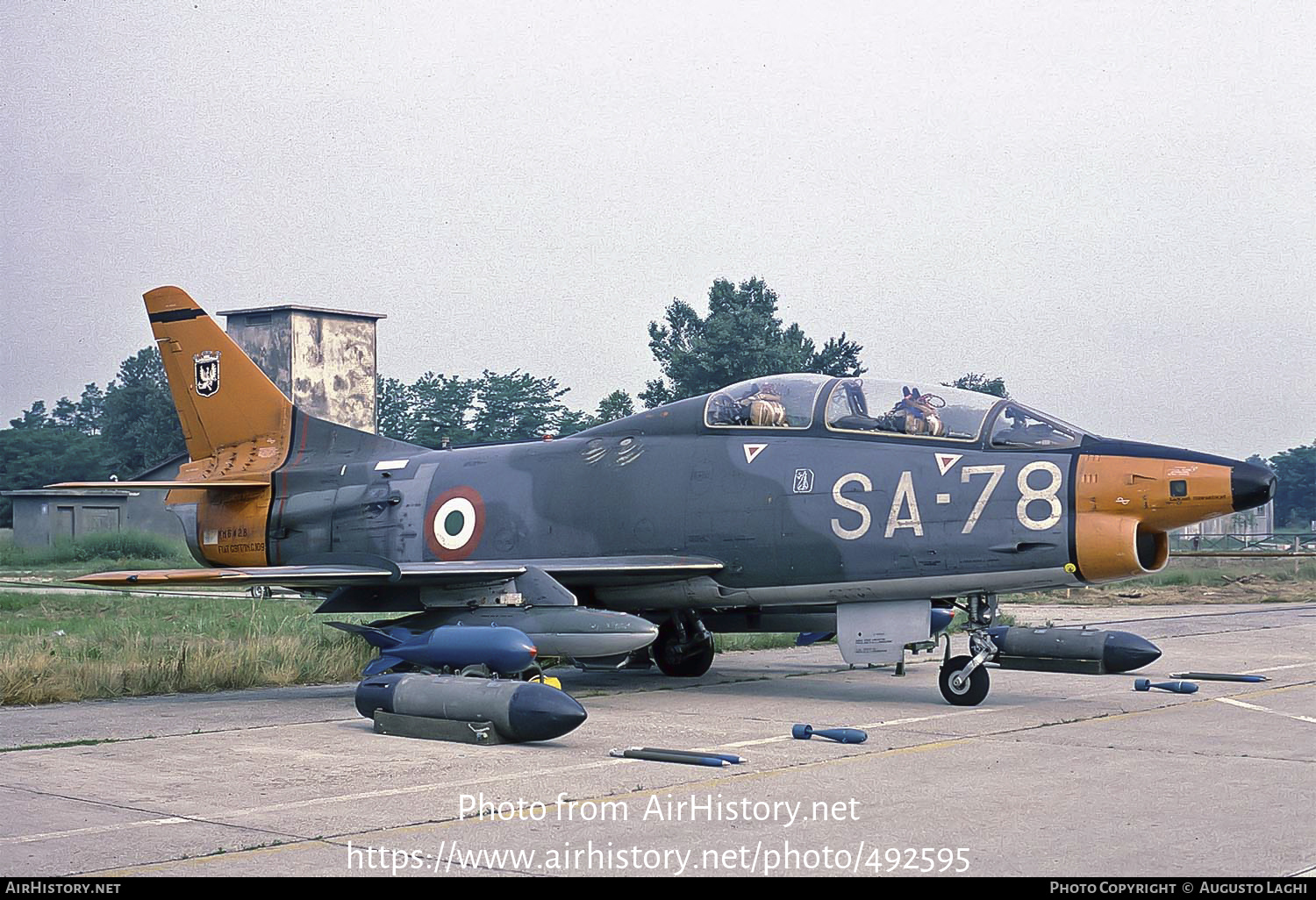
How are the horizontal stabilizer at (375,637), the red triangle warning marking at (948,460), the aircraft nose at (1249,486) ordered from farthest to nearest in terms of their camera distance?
A: 1. the horizontal stabilizer at (375,637)
2. the red triangle warning marking at (948,460)
3. the aircraft nose at (1249,486)

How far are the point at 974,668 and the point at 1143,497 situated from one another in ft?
6.85

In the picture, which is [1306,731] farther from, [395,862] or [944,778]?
[395,862]

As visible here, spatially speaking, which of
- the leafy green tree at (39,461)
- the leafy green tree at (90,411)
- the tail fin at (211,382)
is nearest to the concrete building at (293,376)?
the leafy green tree at (39,461)

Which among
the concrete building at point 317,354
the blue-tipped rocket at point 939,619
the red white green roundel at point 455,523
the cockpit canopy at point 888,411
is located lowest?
the blue-tipped rocket at point 939,619

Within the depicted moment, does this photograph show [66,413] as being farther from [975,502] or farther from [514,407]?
[975,502]

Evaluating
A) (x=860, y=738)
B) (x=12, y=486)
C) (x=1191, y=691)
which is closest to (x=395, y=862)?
(x=860, y=738)

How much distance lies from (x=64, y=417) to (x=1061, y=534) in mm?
128463

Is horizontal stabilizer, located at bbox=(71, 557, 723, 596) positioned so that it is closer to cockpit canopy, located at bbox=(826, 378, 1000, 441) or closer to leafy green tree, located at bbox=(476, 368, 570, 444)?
cockpit canopy, located at bbox=(826, 378, 1000, 441)

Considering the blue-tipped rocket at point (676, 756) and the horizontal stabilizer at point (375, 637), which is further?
the horizontal stabilizer at point (375, 637)

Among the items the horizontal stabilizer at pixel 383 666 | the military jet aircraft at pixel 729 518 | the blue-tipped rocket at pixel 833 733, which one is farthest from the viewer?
the horizontal stabilizer at pixel 383 666

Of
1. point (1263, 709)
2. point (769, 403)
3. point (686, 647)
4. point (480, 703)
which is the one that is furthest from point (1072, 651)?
point (480, 703)

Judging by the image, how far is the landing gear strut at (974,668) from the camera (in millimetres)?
11789

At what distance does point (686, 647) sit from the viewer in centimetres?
1474

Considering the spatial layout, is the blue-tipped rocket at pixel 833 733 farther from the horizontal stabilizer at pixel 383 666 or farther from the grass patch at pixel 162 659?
the grass patch at pixel 162 659
